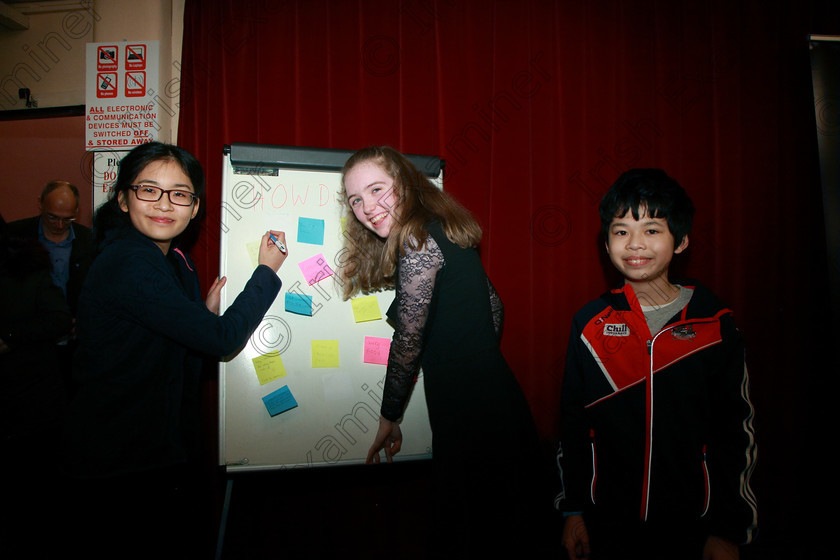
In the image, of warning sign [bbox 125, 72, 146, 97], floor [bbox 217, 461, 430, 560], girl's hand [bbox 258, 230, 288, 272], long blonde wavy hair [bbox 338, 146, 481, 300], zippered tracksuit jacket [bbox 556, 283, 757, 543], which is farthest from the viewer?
warning sign [bbox 125, 72, 146, 97]

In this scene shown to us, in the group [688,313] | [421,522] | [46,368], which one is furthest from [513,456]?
[46,368]

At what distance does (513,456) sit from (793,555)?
195 cm

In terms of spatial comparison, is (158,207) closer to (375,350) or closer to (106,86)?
(375,350)

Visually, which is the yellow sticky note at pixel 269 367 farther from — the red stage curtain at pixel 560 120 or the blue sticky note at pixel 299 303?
the red stage curtain at pixel 560 120

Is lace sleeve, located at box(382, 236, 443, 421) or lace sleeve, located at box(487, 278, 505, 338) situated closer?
lace sleeve, located at box(382, 236, 443, 421)

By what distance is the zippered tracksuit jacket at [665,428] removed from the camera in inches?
38.3

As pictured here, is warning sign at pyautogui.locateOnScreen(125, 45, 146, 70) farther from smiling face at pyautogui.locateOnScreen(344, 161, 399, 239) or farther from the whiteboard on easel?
smiling face at pyautogui.locateOnScreen(344, 161, 399, 239)

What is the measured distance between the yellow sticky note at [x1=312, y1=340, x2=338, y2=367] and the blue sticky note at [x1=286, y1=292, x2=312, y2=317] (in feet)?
0.44

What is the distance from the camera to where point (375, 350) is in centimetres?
154

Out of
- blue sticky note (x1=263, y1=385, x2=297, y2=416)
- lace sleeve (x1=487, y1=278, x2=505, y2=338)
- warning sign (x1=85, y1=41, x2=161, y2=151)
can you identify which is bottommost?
blue sticky note (x1=263, y1=385, x2=297, y2=416)

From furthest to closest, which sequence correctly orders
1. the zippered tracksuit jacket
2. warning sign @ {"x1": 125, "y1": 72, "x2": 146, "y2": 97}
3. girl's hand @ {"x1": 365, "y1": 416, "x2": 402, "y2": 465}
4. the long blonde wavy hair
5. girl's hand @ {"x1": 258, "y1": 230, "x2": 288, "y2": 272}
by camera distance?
warning sign @ {"x1": 125, "y1": 72, "x2": 146, "y2": 97}
girl's hand @ {"x1": 258, "y1": 230, "x2": 288, "y2": 272}
girl's hand @ {"x1": 365, "y1": 416, "x2": 402, "y2": 465}
the long blonde wavy hair
the zippered tracksuit jacket

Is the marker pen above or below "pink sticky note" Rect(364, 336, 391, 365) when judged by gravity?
above

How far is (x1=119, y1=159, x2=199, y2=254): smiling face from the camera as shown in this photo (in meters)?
1.13

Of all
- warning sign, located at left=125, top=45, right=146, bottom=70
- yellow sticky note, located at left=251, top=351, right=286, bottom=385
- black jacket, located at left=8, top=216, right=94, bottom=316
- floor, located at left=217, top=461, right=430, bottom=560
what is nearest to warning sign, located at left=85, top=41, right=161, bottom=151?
warning sign, located at left=125, top=45, right=146, bottom=70
